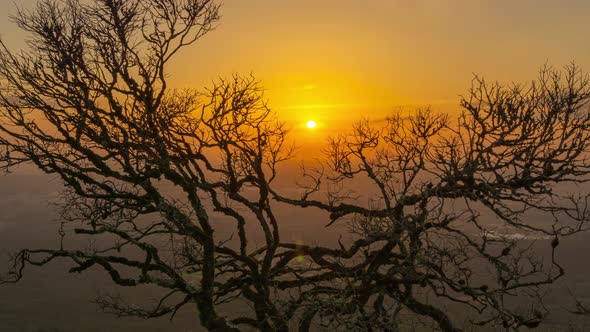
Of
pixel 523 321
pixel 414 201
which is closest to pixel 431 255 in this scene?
pixel 414 201

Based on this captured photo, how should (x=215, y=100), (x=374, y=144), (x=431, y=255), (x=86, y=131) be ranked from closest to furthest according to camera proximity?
(x=86, y=131) < (x=431, y=255) < (x=215, y=100) < (x=374, y=144)

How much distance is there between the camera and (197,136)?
40.6 feet

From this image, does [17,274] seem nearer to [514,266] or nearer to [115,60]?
[115,60]

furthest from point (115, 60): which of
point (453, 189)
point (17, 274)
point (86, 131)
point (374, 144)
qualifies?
point (453, 189)

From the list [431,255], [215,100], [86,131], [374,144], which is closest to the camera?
[86,131]

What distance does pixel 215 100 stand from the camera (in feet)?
41.4

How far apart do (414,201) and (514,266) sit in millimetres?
2541

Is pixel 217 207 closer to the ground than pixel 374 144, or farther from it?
closer to the ground

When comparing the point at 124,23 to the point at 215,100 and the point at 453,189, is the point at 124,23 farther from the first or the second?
the point at 453,189

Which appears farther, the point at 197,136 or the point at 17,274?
the point at 197,136

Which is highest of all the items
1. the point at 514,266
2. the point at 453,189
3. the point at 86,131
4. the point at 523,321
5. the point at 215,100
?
the point at 215,100

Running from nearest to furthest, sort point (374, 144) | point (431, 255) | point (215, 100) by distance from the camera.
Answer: point (431, 255), point (215, 100), point (374, 144)

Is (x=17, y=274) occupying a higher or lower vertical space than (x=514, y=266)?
higher

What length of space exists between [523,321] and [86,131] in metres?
9.91
